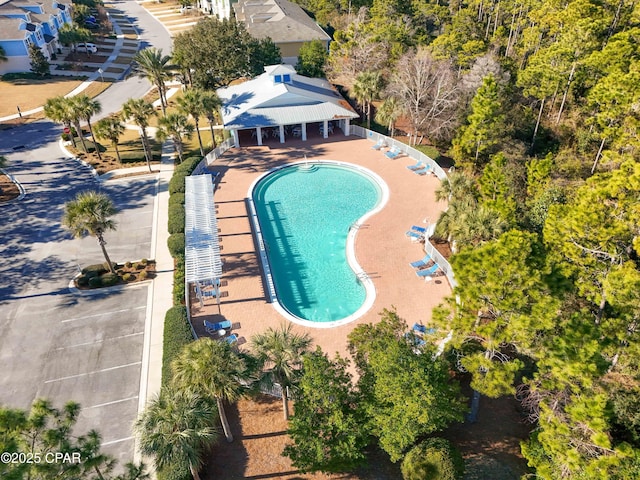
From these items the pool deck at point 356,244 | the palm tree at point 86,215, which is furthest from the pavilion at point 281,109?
the palm tree at point 86,215

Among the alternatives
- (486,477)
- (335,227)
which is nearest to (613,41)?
(335,227)

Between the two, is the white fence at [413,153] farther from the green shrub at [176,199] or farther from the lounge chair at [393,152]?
the green shrub at [176,199]

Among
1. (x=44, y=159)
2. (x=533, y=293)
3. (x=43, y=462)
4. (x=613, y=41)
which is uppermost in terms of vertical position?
(x=613, y=41)

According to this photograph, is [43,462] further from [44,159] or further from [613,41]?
[613,41]

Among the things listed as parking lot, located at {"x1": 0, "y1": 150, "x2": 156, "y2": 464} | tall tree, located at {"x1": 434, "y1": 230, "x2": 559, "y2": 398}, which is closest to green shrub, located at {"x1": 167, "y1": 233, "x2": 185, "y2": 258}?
parking lot, located at {"x1": 0, "y1": 150, "x2": 156, "y2": 464}

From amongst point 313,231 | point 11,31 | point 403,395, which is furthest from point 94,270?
point 11,31

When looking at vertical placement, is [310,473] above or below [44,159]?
below
